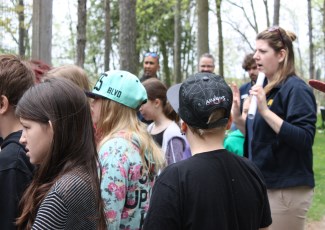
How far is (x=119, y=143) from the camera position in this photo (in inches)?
107

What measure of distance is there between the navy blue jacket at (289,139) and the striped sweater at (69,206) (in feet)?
5.58

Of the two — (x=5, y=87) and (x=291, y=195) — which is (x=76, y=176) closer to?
(x=5, y=87)

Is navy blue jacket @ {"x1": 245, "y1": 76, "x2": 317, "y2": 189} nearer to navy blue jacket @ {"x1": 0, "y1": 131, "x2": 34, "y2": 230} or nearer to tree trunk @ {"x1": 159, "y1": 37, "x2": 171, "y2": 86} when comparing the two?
navy blue jacket @ {"x1": 0, "y1": 131, "x2": 34, "y2": 230}

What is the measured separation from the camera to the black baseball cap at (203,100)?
Answer: 6.77 ft

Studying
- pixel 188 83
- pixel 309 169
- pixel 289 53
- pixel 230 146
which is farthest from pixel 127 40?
pixel 188 83

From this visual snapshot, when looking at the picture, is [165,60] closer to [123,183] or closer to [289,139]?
[289,139]

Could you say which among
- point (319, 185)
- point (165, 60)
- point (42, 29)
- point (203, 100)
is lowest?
point (319, 185)

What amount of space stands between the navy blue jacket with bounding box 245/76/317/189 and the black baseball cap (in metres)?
1.21

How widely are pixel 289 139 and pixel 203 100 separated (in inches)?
53.2

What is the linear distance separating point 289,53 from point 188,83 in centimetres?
169

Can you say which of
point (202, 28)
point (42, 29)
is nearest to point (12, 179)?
point (42, 29)

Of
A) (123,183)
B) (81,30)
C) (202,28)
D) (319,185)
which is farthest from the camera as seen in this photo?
(202,28)

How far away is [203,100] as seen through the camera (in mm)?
2062

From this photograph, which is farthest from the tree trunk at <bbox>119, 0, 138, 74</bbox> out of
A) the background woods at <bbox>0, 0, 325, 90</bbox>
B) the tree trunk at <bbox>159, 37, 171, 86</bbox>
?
the tree trunk at <bbox>159, 37, 171, 86</bbox>
